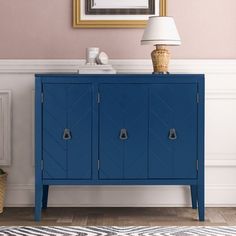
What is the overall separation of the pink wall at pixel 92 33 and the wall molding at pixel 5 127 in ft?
0.82

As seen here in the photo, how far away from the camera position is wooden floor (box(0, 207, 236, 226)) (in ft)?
11.1

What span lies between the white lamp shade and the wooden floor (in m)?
0.99

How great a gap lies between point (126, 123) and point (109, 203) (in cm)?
65

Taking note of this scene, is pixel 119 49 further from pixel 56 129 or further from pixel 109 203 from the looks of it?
pixel 109 203

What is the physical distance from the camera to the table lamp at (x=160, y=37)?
3.45 metres

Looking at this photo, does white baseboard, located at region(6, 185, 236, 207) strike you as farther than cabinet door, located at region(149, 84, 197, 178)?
Yes

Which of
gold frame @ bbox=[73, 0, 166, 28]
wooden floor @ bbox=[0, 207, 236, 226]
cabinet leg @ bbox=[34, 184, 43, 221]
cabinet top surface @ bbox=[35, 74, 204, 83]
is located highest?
gold frame @ bbox=[73, 0, 166, 28]

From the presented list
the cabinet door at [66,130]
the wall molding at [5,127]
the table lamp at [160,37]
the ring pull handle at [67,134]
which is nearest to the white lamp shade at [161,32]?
the table lamp at [160,37]

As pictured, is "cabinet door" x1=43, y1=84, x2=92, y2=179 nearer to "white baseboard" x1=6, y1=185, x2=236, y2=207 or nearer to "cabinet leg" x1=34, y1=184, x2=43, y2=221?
"cabinet leg" x1=34, y1=184, x2=43, y2=221

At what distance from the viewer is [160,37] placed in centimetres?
344

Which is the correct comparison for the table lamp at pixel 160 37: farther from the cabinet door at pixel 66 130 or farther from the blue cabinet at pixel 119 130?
the cabinet door at pixel 66 130

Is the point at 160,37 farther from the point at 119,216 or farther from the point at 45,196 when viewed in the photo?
the point at 45,196

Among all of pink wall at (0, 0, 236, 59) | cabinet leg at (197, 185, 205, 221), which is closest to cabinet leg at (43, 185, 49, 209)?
pink wall at (0, 0, 236, 59)

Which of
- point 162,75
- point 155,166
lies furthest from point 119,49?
point 155,166
